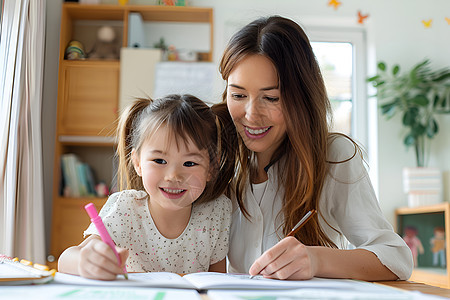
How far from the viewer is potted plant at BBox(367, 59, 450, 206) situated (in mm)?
2957

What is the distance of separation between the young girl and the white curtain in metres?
0.77

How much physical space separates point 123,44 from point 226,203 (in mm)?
2102

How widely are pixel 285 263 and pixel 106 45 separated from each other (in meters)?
2.56

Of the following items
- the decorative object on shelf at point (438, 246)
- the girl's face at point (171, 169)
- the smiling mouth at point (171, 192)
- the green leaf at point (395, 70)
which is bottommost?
the decorative object on shelf at point (438, 246)

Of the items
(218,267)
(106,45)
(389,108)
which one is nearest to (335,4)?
(389,108)

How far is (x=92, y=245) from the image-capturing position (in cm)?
69

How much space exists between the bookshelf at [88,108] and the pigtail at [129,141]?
5.60ft

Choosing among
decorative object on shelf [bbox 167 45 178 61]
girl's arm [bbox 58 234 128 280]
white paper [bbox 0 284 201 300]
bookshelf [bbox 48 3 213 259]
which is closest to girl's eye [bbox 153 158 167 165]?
girl's arm [bbox 58 234 128 280]

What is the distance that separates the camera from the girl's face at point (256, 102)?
101cm

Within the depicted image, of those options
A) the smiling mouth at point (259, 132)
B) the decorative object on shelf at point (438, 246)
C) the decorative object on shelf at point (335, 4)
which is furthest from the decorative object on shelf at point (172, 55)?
the smiling mouth at point (259, 132)

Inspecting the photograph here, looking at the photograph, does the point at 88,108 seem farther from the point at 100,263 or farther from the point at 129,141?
the point at 100,263

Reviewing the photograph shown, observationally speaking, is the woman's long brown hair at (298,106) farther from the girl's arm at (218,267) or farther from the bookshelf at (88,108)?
the bookshelf at (88,108)

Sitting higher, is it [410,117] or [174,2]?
[174,2]

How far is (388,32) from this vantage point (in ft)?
10.7
